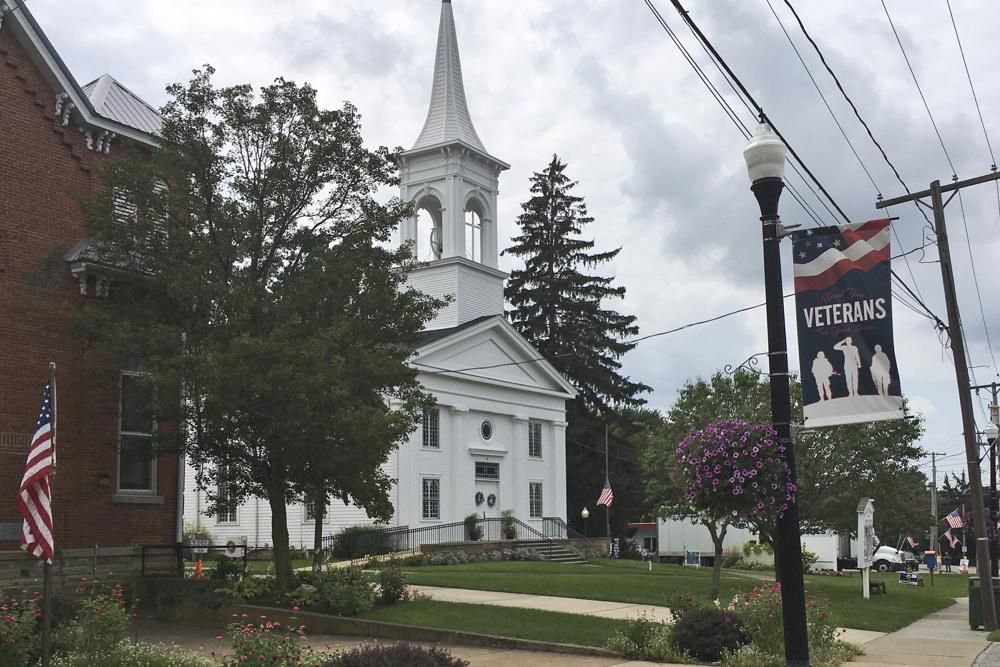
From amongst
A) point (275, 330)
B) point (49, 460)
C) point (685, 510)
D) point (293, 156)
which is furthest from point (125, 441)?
point (685, 510)

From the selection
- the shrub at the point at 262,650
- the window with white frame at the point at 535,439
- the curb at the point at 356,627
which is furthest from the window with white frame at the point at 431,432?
the shrub at the point at 262,650

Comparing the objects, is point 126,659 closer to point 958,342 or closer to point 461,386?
point 958,342

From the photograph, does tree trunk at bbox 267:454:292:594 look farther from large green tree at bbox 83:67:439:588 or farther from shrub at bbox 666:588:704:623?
shrub at bbox 666:588:704:623

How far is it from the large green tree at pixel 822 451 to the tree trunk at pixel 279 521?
1131 centimetres

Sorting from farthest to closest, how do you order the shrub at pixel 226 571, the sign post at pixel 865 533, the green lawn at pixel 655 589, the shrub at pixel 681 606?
1. the sign post at pixel 865 533
2. the green lawn at pixel 655 589
3. the shrub at pixel 226 571
4. the shrub at pixel 681 606

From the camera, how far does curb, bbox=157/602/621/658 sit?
15.7 metres

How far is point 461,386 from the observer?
46.4 m

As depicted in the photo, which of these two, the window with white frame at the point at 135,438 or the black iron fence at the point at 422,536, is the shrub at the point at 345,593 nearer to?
the window with white frame at the point at 135,438

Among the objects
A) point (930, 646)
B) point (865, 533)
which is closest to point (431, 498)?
point (865, 533)

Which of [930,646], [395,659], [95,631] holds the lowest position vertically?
[930,646]

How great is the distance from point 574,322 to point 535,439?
17273 mm

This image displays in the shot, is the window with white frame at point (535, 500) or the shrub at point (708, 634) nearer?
the shrub at point (708, 634)

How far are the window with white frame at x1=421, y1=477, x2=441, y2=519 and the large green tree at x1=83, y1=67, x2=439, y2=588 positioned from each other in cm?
2276

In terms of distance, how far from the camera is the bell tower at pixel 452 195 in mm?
49156
